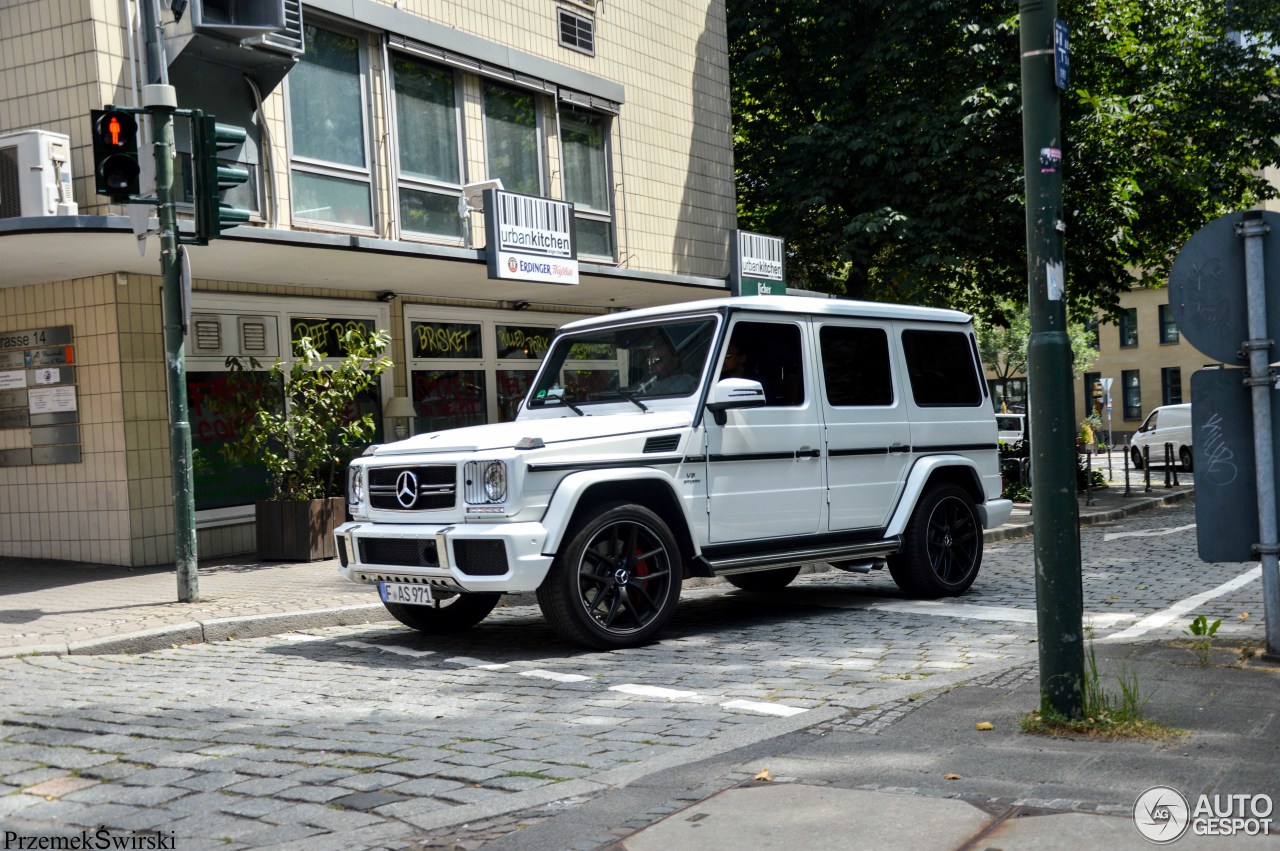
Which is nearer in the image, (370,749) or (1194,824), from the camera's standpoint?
(1194,824)

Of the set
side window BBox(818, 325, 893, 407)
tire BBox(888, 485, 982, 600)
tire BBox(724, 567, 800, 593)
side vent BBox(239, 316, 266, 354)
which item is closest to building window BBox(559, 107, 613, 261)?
side vent BBox(239, 316, 266, 354)

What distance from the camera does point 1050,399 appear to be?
498 centimetres

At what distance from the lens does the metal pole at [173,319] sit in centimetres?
971

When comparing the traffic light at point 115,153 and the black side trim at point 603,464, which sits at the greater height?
the traffic light at point 115,153

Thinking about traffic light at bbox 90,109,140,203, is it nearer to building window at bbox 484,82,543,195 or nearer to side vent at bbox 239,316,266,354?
side vent at bbox 239,316,266,354

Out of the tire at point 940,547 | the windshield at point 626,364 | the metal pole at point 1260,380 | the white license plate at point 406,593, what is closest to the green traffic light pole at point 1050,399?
the metal pole at point 1260,380

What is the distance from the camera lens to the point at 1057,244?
4.98m

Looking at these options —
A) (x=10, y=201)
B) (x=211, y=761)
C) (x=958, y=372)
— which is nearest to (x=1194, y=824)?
(x=211, y=761)

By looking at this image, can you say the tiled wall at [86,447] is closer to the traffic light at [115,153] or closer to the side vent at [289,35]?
the side vent at [289,35]

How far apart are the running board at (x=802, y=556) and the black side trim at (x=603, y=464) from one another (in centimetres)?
69

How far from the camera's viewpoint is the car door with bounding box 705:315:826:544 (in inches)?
323

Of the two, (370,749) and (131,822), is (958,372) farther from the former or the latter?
(131,822)

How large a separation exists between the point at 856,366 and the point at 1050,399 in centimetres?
436

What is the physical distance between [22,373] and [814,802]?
1146cm
